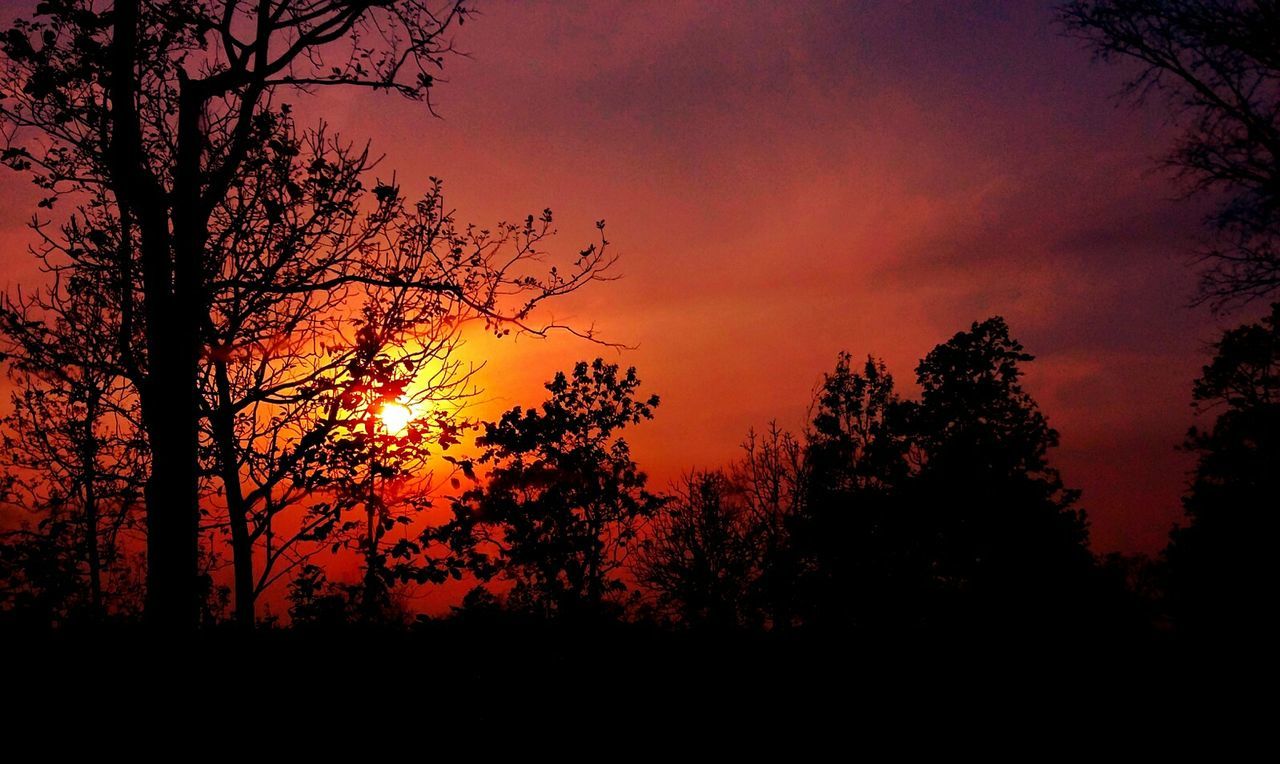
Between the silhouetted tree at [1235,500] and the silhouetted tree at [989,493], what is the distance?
4416 millimetres

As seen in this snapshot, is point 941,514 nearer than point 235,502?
No

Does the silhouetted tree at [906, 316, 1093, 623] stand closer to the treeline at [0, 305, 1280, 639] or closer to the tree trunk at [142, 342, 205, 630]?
the treeline at [0, 305, 1280, 639]

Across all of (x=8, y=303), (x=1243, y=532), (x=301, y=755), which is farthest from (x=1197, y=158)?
(x=1243, y=532)

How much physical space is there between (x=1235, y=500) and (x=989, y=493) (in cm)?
931

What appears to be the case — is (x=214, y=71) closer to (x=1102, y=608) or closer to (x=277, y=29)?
(x=277, y=29)

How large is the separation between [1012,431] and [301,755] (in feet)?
120

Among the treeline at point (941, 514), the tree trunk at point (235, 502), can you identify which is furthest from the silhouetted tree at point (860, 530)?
the tree trunk at point (235, 502)

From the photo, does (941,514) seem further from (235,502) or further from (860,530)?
(235,502)

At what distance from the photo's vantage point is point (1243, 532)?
1250 inches

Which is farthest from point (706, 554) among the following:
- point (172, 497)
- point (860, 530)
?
point (172, 497)

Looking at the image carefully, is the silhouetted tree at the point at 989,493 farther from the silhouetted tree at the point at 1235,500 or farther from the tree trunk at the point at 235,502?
the tree trunk at the point at 235,502

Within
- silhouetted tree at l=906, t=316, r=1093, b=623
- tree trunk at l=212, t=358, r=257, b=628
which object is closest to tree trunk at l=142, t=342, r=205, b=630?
tree trunk at l=212, t=358, r=257, b=628

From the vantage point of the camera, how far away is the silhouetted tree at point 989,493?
34750 mm

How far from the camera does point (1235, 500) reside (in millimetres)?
32469
